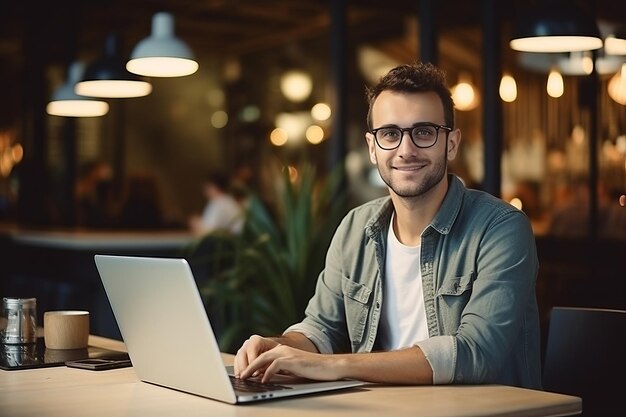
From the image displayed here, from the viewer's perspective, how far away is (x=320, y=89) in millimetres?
12703

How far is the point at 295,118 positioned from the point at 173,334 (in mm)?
11035

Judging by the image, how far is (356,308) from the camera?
8.74 ft

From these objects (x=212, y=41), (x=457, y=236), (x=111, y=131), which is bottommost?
(x=457, y=236)

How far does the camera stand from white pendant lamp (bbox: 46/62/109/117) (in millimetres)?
6980

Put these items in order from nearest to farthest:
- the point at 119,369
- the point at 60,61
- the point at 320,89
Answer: the point at 119,369
the point at 60,61
the point at 320,89

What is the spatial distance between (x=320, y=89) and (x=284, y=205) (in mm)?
7860

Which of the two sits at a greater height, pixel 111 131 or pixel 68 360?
pixel 111 131

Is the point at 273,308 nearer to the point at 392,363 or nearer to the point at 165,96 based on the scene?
the point at 392,363

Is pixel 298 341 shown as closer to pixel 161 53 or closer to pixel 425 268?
pixel 425 268

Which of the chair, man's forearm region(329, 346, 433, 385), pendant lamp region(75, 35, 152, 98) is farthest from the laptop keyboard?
pendant lamp region(75, 35, 152, 98)

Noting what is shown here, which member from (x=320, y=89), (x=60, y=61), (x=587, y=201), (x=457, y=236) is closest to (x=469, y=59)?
(x=320, y=89)

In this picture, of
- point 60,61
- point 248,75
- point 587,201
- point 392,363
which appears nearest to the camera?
point 392,363

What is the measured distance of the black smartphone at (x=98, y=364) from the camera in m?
2.40

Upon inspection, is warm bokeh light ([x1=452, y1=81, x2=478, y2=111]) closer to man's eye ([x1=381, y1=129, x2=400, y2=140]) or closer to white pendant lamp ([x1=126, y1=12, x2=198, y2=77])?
white pendant lamp ([x1=126, y1=12, x2=198, y2=77])
